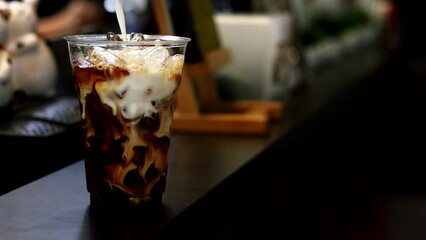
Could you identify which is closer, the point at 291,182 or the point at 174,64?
the point at 174,64

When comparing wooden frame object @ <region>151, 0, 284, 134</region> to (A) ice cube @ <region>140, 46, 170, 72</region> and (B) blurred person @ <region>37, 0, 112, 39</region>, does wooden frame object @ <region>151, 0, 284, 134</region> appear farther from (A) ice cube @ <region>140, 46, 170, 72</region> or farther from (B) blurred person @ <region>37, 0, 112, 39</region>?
(B) blurred person @ <region>37, 0, 112, 39</region>

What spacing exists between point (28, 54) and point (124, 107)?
632 millimetres

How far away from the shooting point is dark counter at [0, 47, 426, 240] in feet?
3.85

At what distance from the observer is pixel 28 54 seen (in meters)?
1.71

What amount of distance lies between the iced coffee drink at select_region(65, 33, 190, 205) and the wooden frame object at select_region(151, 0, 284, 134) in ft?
2.57

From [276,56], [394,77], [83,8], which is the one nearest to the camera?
[276,56]

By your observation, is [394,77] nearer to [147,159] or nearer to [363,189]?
[363,189]

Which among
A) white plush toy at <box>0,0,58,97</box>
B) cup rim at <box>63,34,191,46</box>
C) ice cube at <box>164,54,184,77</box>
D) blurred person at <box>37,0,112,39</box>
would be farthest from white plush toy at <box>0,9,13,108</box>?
blurred person at <box>37,0,112,39</box>

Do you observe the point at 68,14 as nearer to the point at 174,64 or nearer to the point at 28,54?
the point at 28,54

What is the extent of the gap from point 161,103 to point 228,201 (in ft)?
1.35

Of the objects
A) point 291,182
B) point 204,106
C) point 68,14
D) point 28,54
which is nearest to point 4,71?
point 28,54

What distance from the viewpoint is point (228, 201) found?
5.05 ft

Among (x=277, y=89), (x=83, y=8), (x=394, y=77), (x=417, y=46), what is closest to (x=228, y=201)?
(x=277, y=89)

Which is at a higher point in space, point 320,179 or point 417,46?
point 320,179
